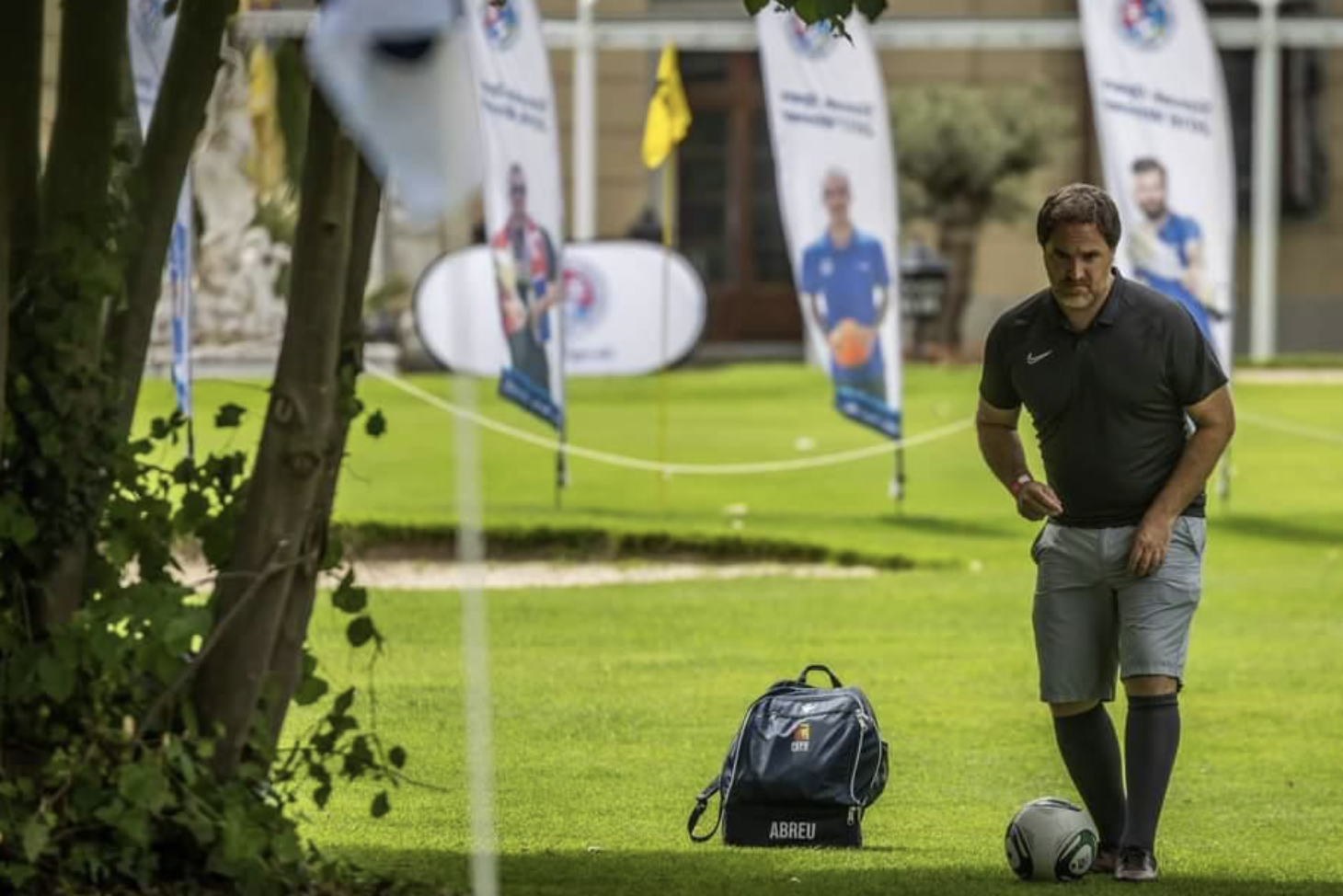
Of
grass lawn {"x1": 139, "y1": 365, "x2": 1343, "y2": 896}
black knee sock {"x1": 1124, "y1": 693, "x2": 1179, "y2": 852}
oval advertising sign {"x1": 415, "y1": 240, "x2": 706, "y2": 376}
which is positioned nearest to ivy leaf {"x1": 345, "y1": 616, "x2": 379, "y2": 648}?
grass lawn {"x1": 139, "y1": 365, "x2": 1343, "y2": 896}

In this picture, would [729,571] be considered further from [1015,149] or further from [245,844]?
[1015,149]

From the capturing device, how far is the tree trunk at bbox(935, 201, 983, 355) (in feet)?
118

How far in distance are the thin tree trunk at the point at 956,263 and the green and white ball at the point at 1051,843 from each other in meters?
27.5

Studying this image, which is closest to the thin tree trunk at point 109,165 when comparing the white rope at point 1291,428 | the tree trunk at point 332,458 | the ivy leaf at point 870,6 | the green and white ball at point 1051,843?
the tree trunk at point 332,458

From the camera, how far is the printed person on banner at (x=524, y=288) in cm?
1930

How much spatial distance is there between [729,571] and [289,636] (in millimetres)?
11089

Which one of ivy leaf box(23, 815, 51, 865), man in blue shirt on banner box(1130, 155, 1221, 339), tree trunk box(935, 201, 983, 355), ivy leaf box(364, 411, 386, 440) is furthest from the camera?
tree trunk box(935, 201, 983, 355)

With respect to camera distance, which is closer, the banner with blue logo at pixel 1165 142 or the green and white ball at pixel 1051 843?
the green and white ball at pixel 1051 843

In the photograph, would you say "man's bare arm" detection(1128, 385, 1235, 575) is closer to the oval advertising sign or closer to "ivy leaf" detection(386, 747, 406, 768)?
"ivy leaf" detection(386, 747, 406, 768)

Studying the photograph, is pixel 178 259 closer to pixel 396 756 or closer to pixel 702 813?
pixel 702 813

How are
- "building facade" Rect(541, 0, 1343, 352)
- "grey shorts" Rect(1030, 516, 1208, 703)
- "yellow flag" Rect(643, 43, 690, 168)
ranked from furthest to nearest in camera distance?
"building facade" Rect(541, 0, 1343, 352), "yellow flag" Rect(643, 43, 690, 168), "grey shorts" Rect(1030, 516, 1208, 703)

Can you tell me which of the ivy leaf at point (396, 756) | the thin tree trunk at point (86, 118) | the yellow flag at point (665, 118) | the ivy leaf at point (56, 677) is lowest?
the ivy leaf at point (396, 756)

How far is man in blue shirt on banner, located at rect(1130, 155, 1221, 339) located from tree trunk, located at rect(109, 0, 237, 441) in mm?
12560

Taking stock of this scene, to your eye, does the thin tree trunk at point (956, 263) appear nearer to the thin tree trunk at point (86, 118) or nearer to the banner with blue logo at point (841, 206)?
the banner with blue logo at point (841, 206)
